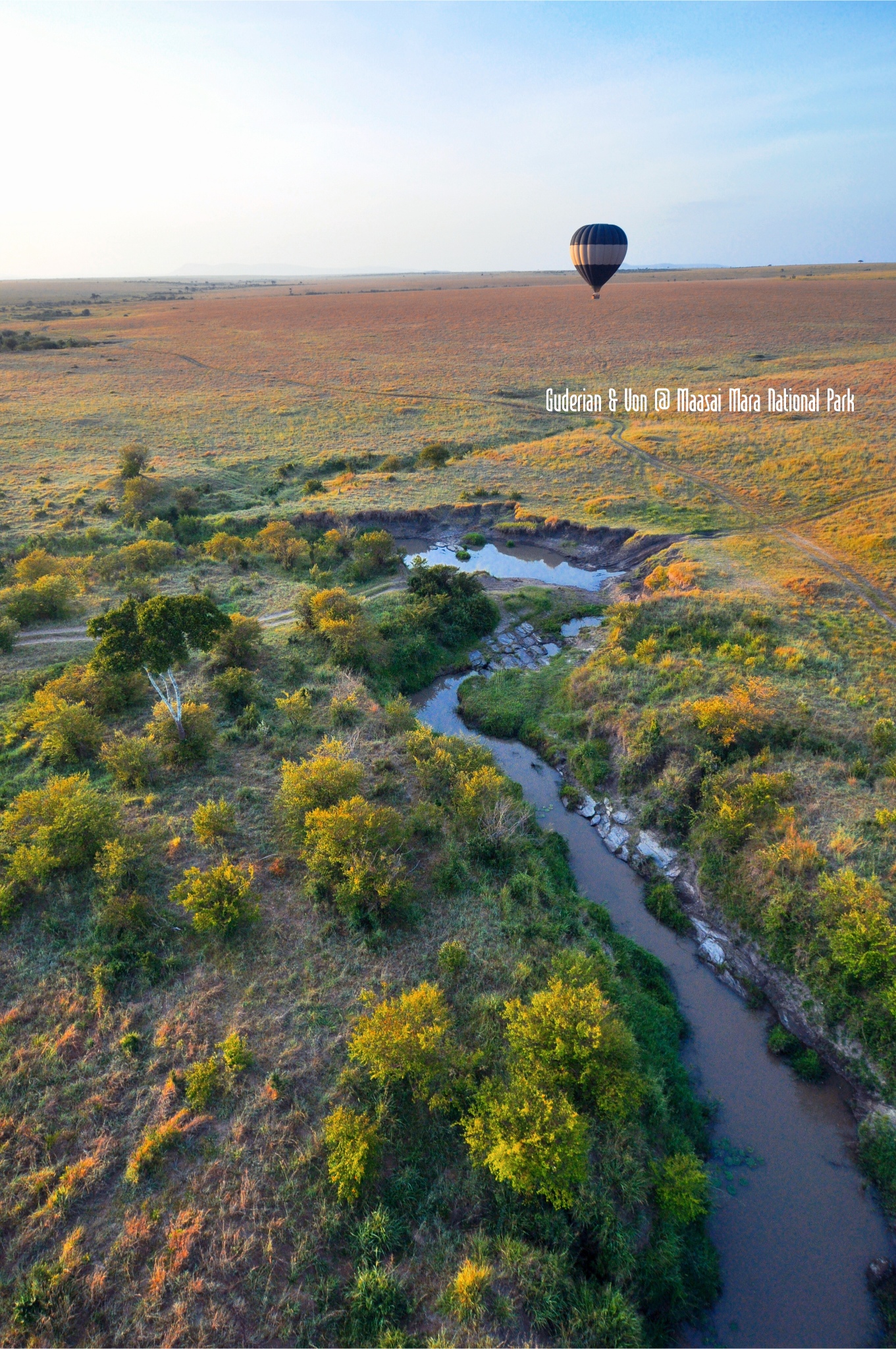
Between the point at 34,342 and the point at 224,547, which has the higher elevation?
the point at 34,342

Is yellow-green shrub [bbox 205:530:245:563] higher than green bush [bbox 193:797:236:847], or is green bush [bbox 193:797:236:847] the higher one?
yellow-green shrub [bbox 205:530:245:563]

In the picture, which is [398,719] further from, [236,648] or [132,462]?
[132,462]

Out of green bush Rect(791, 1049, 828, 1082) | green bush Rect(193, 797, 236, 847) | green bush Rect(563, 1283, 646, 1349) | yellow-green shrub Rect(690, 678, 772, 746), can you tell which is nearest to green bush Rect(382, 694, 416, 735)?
green bush Rect(193, 797, 236, 847)

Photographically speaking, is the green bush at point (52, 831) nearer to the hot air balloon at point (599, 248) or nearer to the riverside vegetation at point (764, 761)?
the riverside vegetation at point (764, 761)

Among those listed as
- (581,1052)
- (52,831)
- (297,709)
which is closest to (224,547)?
(297,709)

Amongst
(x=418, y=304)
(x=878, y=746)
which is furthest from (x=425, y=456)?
(x=418, y=304)

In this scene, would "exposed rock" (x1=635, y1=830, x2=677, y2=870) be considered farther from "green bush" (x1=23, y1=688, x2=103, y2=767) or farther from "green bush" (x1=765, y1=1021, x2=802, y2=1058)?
"green bush" (x1=23, y1=688, x2=103, y2=767)
